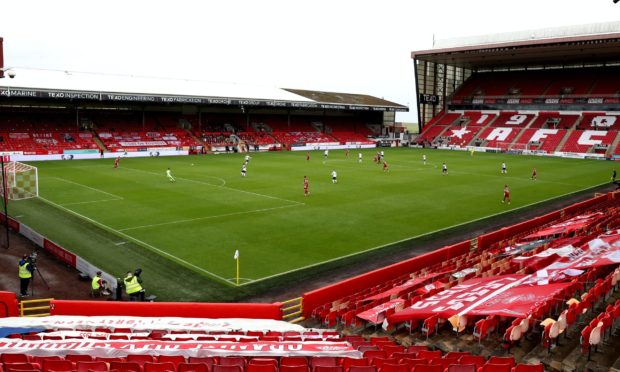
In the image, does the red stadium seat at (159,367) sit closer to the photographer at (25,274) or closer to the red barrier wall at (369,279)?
the red barrier wall at (369,279)

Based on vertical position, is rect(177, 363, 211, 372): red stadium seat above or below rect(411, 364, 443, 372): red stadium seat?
above

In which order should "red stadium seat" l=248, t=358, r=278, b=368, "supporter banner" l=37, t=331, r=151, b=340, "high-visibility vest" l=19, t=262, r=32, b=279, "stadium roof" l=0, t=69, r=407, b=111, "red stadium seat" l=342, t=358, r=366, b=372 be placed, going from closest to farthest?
"red stadium seat" l=248, t=358, r=278, b=368 < "red stadium seat" l=342, t=358, r=366, b=372 < "supporter banner" l=37, t=331, r=151, b=340 < "high-visibility vest" l=19, t=262, r=32, b=279 < "stadium roof" l=0, t=69, r=407, b=111

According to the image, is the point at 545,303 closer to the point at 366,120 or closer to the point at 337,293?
the point at 337,293

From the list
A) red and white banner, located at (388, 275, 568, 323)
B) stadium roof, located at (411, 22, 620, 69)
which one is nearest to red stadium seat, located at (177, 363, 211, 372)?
red and white banner, located at (388, 275, 568, 323)

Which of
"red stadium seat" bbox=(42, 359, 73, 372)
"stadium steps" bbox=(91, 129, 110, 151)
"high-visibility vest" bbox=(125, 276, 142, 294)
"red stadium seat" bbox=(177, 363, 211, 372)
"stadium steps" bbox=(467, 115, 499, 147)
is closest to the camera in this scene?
"red stadium seat" bbox=(177, 363, 211, 372)

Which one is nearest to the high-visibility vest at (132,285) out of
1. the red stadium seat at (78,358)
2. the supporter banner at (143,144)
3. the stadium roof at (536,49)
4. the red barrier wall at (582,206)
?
the red stadium seat at (78,358)

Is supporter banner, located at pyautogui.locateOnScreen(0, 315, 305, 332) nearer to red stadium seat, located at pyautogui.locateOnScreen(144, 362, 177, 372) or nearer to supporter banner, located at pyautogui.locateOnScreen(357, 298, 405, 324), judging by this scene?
supporter banner, located at pyautogui.locateOnScreen(357, 298, 405, 324)

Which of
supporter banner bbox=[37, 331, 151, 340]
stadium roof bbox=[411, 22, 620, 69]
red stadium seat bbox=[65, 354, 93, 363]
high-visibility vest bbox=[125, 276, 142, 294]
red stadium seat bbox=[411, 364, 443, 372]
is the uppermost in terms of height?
stadium roof bbox=[411, 22, 620, 69]

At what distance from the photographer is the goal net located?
2833cm

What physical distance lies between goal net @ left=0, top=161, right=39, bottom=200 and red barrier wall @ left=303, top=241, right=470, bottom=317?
21299 mm

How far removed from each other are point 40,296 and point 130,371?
1082 cm

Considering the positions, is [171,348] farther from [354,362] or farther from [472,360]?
[472,360]

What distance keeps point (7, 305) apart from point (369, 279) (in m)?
11.0

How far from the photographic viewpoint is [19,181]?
30297 millimetres
